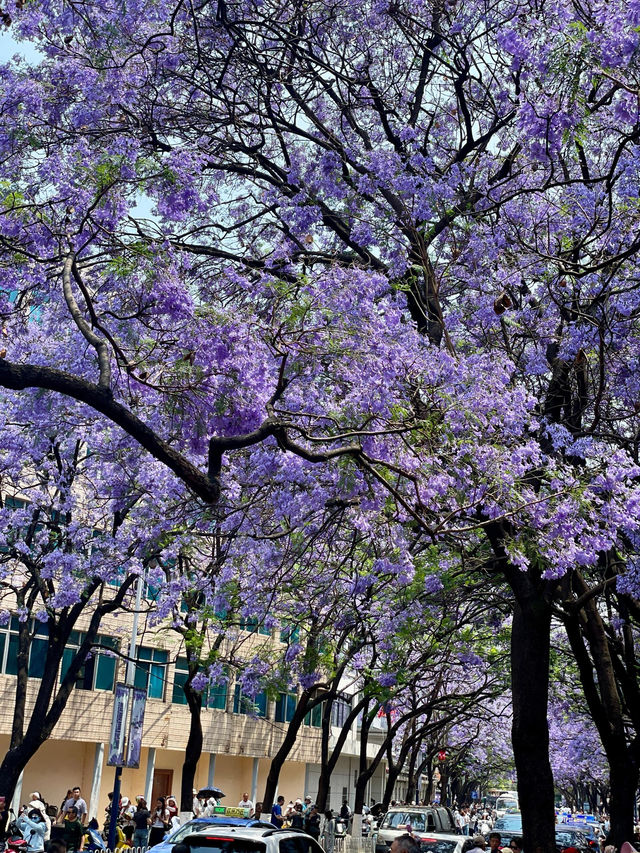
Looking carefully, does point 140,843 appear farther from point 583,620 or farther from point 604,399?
point 604,399

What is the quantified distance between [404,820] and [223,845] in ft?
49.8

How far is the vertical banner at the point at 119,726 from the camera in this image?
44.5 ft

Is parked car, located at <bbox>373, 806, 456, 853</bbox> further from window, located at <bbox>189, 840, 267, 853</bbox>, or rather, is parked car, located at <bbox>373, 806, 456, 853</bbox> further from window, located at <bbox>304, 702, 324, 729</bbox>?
window, located at <bbox>304, 702, 324, 729</bbox>

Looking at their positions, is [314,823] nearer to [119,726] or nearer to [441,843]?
[441,843]

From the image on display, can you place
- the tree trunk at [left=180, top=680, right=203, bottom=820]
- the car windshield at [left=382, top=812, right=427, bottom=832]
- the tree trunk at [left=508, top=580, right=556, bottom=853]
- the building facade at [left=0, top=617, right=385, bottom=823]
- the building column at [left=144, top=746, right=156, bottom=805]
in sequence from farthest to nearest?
the building column at [left=144, top=746, right=156, bottom=805], the building facade at [left=0, top=617, right=385, bottom=823], the car windshield at [left=382, top=812, right=427, bottom=832], the tree trunk at [left=180, top=680, right=203, bottom=820], the tree trunk at [left=508, top=580, right=556, bottom=853]

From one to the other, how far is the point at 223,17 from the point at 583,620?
9.97 m

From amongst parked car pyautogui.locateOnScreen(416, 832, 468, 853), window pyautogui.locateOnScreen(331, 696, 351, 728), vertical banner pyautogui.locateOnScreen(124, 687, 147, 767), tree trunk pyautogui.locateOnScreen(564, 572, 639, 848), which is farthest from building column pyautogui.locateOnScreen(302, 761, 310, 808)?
vertical banner pyautogui.locateOnScreen(124, 687, 147, 767)

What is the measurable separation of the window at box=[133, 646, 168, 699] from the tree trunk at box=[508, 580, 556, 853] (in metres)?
24.1

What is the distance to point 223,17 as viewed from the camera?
12.1 m

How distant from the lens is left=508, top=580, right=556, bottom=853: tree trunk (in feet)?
41.6

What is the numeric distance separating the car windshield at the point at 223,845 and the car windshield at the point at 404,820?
47.0 ft

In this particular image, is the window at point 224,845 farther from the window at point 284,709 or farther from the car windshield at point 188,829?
the window at point 284,709

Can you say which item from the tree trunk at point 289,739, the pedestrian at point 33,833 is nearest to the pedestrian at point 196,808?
the tree trunk at point 289,739

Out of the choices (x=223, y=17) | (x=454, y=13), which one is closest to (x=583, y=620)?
(x=454, y=13)
